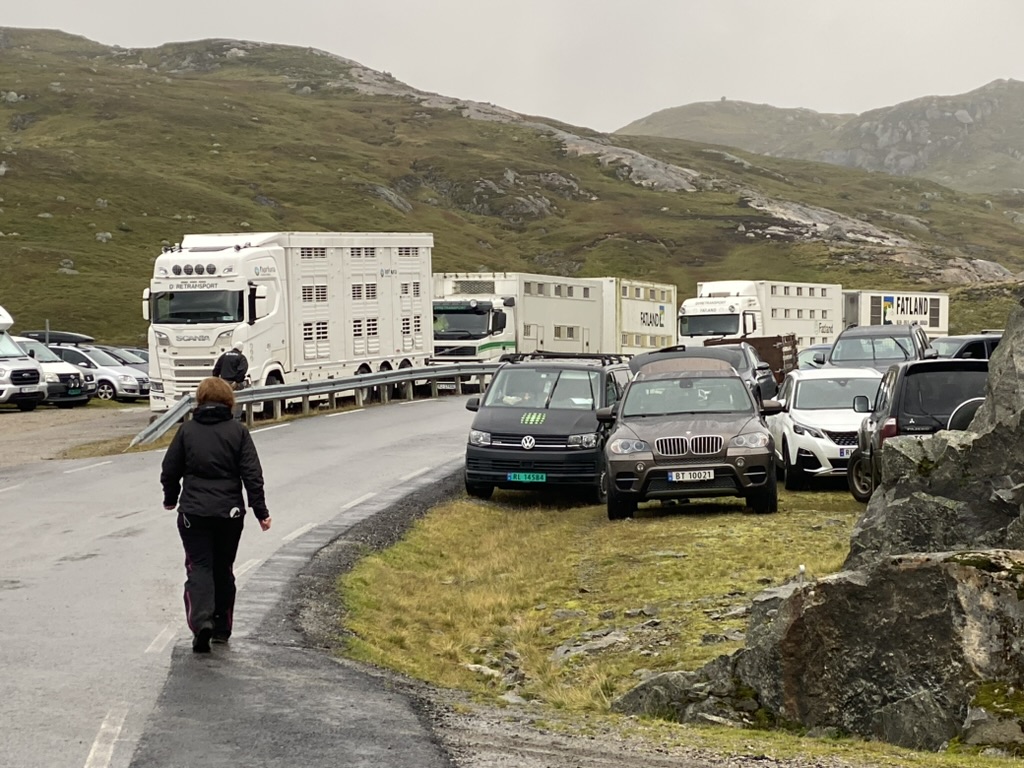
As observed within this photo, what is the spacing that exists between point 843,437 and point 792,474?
0.94 m

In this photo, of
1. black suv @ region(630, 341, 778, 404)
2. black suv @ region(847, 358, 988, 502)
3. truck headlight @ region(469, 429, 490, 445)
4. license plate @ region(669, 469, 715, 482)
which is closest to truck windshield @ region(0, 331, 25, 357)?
black suv @ region(630, 341, 778, 404)

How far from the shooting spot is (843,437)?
66.8 feet

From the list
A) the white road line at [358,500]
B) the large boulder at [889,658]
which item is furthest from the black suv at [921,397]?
the large boulder at [889,658]

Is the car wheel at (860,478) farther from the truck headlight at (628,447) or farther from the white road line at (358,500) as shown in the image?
the white road line at (358,500)

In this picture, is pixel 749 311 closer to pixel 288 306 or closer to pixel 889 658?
pixel 288 306

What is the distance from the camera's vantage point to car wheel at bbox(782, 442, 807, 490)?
20781 mm

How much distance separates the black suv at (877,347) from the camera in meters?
31.2

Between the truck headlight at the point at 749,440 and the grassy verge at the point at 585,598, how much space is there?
865 millimetres

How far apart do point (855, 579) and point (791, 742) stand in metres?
1.15

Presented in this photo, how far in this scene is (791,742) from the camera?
26.3 ft

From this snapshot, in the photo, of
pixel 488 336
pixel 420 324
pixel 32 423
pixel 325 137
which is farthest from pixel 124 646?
pixel 325 137

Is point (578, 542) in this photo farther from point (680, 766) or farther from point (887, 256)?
point (887, 256)

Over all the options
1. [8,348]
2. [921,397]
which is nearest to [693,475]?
[921,397]

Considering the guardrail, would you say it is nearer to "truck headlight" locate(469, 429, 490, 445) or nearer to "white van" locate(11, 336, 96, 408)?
"truck headlight" locate(469, 429, 490, 445)
